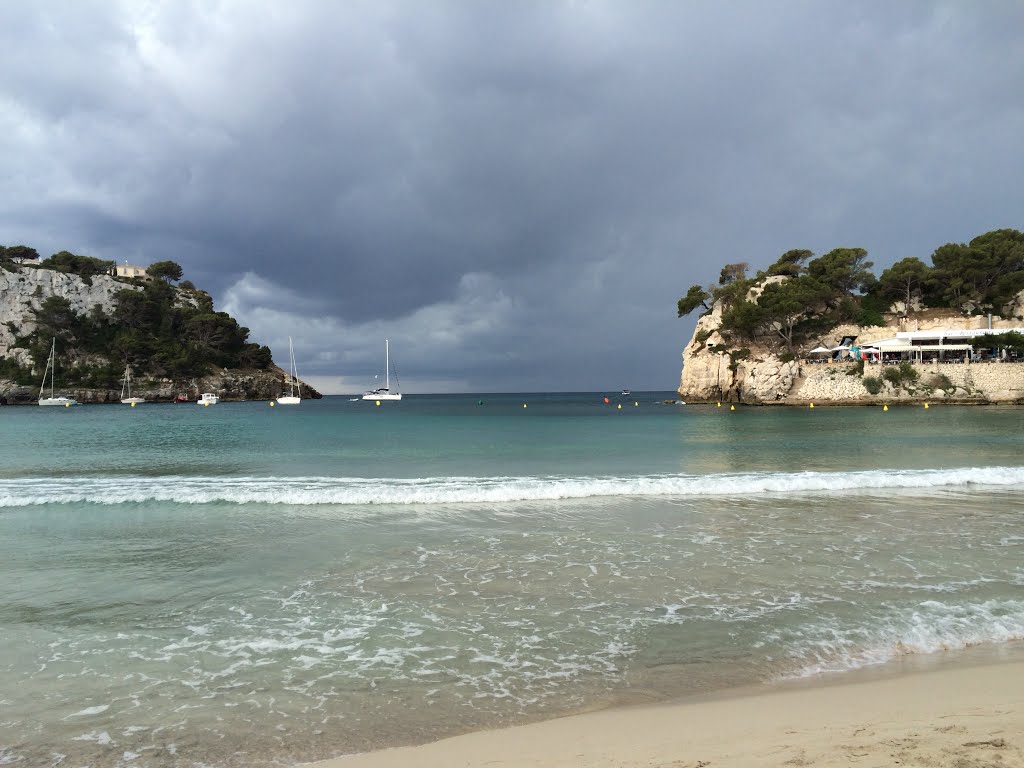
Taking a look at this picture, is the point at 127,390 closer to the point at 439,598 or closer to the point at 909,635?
the point at 439,598

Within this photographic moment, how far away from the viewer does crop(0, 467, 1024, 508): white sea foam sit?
15.1 metres

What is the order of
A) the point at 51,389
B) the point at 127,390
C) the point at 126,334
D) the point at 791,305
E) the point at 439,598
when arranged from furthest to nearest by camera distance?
the point at 126,334
the point at 127,390
the point at 51,389
the point at 791,305
the point at 439,598

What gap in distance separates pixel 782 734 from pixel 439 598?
456 cm

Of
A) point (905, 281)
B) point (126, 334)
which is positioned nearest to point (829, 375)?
point (905, 281)

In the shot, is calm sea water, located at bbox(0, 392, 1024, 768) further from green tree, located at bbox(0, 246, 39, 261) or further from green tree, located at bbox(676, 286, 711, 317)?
green tree, located at bbox(0, 246, 39, 261)

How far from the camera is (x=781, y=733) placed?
13.1 feet

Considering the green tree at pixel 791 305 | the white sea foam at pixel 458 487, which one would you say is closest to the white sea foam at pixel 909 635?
the white sea foam at pixel 458 487

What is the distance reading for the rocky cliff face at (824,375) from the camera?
64375mm

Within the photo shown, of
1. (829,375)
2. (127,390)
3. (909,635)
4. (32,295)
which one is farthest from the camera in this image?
(127,390)

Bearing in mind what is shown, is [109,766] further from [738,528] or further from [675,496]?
[675,496]

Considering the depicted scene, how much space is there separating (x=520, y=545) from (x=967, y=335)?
80049 millimetres

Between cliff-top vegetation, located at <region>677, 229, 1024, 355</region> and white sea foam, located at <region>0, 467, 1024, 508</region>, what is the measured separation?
64.3 meters

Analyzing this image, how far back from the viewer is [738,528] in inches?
447

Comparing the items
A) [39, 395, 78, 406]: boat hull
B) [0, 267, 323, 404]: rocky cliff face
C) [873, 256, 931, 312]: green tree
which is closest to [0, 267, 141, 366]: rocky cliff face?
[0, 267, 323, 404]: rocky cliff face
